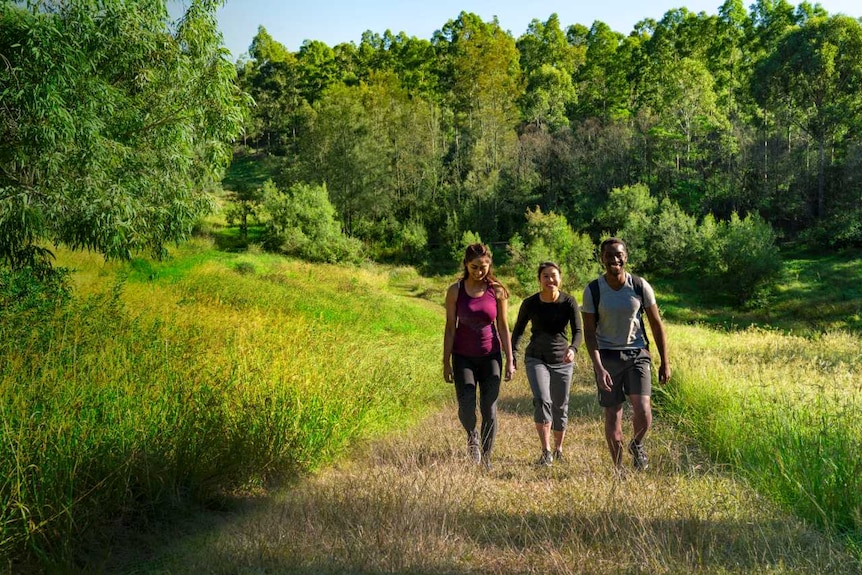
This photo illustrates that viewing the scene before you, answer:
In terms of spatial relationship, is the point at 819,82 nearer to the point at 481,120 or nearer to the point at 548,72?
the point at 548,72

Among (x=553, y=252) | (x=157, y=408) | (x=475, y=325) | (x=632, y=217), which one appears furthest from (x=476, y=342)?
(x=632, y=217)

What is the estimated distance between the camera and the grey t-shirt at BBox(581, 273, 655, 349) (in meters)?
4.56

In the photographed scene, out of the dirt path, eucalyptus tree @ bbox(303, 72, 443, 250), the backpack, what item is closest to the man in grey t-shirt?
the backpack

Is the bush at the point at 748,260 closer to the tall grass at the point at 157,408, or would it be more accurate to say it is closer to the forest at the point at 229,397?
the forest at the point at 229,397

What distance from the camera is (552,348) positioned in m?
5.13

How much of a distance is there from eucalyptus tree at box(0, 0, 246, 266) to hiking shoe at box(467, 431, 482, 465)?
5.35 metres

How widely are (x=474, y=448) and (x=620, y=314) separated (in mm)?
1658

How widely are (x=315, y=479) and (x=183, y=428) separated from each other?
115cm

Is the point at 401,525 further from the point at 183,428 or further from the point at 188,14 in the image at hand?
the point at 188,14

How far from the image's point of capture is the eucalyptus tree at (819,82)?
Answer: 40.4 meters

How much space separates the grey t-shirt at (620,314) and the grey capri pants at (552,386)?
1.98 ft

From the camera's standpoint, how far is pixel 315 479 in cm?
470

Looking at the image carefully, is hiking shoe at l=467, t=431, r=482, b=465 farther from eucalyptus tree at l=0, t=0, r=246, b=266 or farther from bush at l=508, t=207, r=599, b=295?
bush at l=508, t=207, r=599, b=295

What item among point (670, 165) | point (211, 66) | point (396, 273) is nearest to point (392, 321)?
point (211, 66)
